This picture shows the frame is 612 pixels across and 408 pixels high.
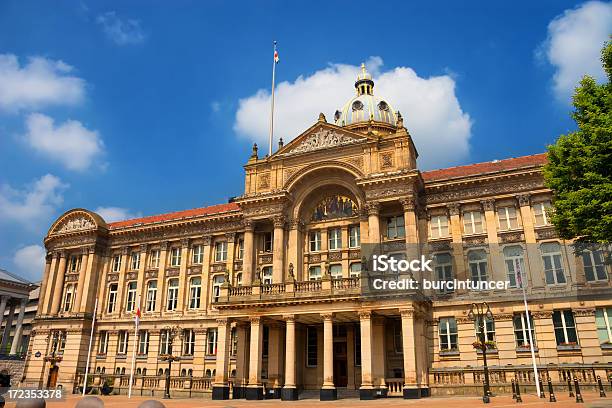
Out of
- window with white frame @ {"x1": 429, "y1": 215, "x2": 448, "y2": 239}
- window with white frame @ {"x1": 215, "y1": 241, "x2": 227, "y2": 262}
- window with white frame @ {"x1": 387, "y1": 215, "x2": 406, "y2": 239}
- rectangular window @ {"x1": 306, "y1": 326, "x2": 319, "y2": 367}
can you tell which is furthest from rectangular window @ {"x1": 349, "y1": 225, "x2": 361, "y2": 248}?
window with white frame @ {"x1": 215, "y1": 241, "x2": 227, "y2": 262}

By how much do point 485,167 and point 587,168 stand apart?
15.4 m

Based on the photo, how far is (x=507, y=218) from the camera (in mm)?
34844

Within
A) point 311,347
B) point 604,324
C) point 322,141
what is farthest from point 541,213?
point 311,347

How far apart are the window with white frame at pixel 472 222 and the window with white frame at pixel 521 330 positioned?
6.48 m

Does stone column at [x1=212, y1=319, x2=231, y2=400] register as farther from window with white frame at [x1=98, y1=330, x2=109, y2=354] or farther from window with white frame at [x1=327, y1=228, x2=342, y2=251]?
window with white frame at [x1=98, y1=330, x2=109, y2=354]

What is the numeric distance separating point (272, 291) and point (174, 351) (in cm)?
1376

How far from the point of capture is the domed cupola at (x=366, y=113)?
171 feet

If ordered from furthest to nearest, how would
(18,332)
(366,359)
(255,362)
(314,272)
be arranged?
(18,332)
(314,272)
(255,362)
(366,359)

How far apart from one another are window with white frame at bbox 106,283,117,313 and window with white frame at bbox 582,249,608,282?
→ 1603 inches

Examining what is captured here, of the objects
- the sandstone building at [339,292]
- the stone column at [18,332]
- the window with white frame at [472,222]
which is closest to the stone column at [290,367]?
the sandstone building at [339,292]

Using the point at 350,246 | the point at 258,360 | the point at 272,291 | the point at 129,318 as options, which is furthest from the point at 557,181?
the point at 129,318

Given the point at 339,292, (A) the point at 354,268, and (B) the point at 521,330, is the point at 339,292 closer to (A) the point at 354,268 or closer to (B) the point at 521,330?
(A) the point at 354,268

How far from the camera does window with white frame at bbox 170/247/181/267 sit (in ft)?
152

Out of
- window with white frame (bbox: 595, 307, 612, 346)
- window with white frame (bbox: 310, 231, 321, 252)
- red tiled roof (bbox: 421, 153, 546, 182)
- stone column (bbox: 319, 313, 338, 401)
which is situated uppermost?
red tiled roof (bbox: 421, 153, 546, 182)
